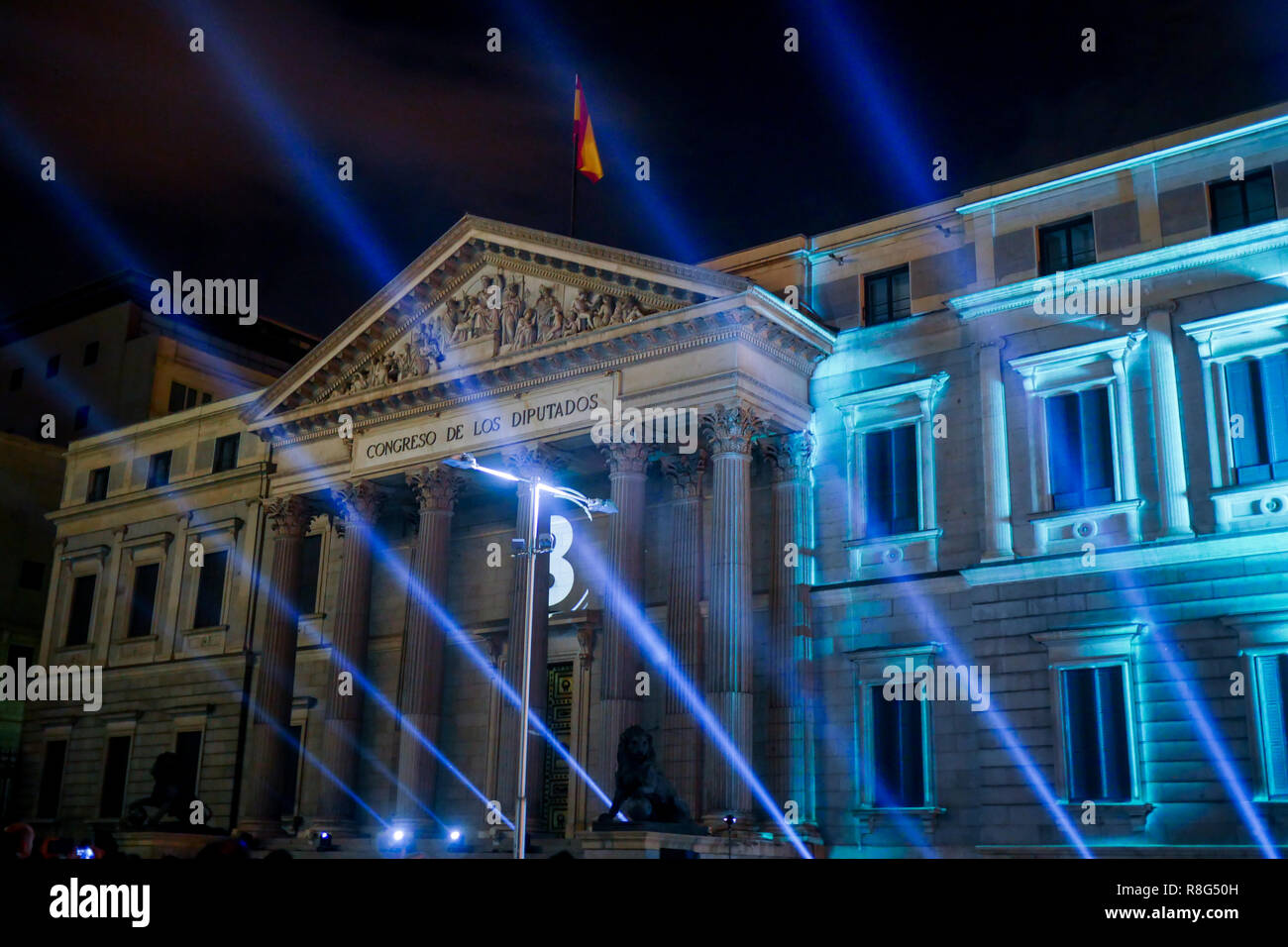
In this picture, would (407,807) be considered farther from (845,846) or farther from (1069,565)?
(1069,565)

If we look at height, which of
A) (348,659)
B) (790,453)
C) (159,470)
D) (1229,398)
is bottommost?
(348,659)

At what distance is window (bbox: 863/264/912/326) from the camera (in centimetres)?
3375

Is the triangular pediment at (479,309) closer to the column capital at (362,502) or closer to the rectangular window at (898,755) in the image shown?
the column capital at (362,502)

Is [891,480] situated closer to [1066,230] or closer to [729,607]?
[729,607]

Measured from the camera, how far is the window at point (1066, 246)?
31.0 m

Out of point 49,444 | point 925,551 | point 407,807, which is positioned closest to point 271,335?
point 49,444

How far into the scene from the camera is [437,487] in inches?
1427

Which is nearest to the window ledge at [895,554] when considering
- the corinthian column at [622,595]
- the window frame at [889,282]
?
the corinthian column at [622,595]

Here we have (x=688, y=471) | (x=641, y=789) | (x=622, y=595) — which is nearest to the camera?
(x=641, y=789)

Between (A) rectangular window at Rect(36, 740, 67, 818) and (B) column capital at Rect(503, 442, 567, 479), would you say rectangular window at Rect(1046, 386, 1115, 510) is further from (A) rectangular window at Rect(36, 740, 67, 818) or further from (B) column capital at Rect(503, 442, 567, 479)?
(A) rectangular window at Rect(36, 740, 67, 818)

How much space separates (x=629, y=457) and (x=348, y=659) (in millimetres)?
10517

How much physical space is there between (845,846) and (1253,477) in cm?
1208

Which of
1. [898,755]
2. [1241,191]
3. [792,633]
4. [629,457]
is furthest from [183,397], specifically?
[1241,191]
